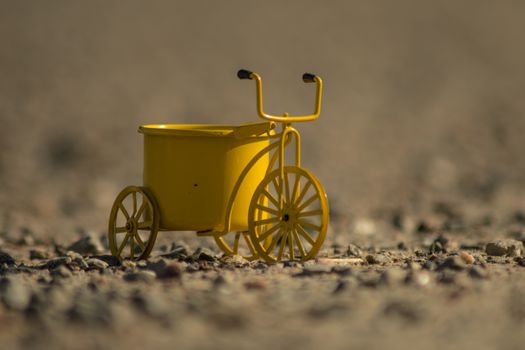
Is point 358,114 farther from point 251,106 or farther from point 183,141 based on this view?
point 183,141

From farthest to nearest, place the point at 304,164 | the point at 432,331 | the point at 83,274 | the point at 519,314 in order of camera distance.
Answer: the point at 304,164
the point at 83,274
the point at 519,314
the point at 432,331

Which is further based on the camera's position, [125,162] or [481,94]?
[481,94]

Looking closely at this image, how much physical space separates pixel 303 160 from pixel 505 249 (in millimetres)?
8442

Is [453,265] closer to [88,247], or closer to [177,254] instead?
[177,254]

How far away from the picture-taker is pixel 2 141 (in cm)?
1620

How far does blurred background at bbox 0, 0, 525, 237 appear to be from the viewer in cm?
1409

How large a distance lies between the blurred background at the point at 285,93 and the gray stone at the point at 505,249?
10.9ft

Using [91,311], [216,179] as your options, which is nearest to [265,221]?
[216,179]

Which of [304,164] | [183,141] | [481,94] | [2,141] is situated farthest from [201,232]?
[481,94]

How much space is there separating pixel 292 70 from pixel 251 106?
2.24 meters

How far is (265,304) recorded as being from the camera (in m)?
5.12

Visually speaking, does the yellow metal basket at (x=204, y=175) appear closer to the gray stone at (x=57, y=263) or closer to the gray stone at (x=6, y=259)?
the gray stone at (x=57, y=263)

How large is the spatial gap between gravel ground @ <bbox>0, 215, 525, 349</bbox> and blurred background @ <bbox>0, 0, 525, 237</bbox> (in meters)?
4.18

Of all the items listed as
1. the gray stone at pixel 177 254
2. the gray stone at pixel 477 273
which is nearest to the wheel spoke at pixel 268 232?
the gray stone at pixel 177 254
